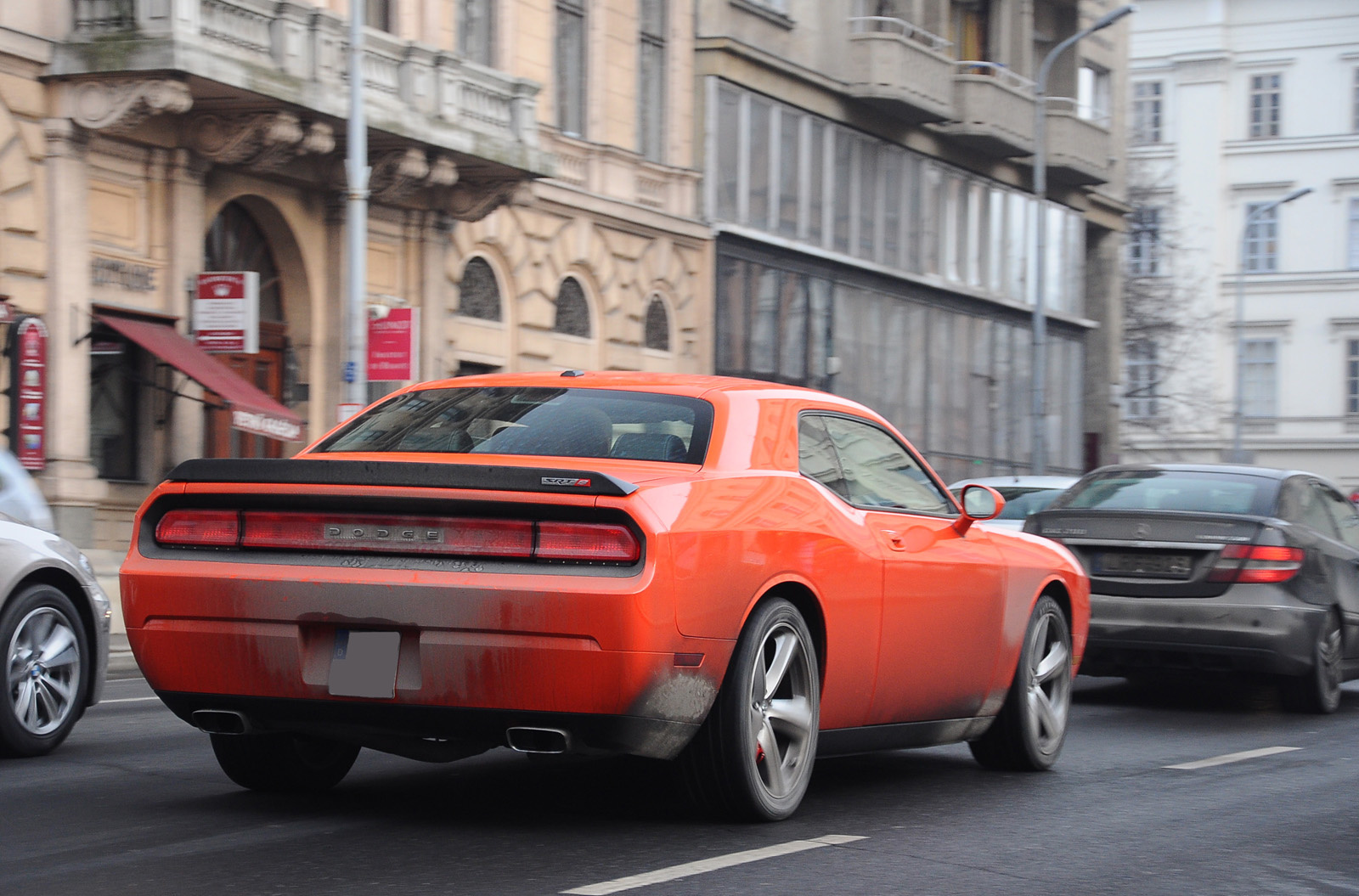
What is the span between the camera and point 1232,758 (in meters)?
9.25

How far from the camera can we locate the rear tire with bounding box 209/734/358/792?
22.4 feet

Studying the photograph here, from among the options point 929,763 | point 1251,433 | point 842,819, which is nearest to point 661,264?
point 929,763

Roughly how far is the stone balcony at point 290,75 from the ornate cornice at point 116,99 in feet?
0.04

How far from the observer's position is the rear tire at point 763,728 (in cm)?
616

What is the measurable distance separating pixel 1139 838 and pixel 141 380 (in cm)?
1545

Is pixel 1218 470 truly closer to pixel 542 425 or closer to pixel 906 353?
pixel 542 425

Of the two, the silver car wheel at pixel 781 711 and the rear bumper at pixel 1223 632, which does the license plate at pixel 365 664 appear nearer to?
the silver car wheel at pixel 781 711

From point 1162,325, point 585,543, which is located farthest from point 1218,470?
point 1162,325

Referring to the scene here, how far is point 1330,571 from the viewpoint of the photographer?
12227 mm

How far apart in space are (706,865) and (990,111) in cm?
3257

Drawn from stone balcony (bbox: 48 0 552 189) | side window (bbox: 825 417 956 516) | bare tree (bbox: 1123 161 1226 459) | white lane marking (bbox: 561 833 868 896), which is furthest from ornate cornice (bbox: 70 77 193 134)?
bare tree (bbox: 1123 161 1226 459)

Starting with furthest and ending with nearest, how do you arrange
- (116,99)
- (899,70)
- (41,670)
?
(899,70) < (116,99) < (41,670)

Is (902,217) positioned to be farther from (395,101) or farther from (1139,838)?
(1139,838)

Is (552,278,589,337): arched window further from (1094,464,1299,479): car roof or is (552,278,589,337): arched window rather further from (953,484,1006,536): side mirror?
(953,484,1006,536): side mirror
